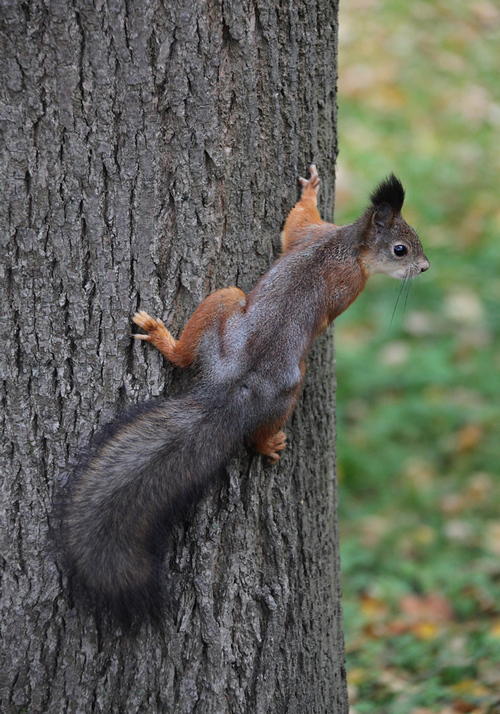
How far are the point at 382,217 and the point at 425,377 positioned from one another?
2.74 m

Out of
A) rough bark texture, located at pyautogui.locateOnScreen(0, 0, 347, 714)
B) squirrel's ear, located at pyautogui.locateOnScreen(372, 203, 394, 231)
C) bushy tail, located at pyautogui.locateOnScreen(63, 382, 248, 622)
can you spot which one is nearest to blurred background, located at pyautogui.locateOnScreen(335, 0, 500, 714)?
rough bark texture, located at pyautogui.locateOnScreen(0, 0, 347, 714)

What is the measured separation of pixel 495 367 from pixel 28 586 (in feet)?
12.3

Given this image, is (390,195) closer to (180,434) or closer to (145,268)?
(145,268)

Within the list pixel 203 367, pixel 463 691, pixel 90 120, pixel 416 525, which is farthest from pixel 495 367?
pixel 90 120

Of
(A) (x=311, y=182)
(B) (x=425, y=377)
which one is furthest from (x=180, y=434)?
(B) (x=425, y=377)

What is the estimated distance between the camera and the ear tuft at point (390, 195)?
7.55ft

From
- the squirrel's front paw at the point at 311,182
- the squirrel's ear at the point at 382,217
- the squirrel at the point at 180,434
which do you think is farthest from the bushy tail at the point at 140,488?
→ the squirrel's ear at the point at 382,217

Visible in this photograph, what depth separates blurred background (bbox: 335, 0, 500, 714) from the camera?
11.7ft

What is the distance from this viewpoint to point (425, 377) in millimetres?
4965

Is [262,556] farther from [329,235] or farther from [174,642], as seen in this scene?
[329,235]

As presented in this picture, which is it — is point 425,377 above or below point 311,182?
above

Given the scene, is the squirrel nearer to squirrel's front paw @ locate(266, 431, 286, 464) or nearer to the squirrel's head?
squirrel's front paw @ locate(266, 431, 286, 464)

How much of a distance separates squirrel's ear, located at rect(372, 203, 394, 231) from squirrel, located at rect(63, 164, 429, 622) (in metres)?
0.41

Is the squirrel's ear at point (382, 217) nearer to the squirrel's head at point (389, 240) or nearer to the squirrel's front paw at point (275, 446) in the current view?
the squirrel's head at point (389, 240)
